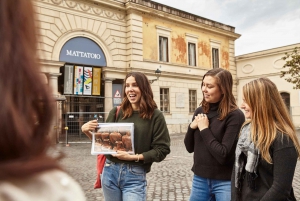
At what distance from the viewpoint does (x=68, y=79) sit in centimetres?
1590

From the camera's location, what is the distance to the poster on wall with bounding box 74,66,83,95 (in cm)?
1612

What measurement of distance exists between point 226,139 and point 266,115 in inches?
20.1

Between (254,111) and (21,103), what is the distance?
2022mm

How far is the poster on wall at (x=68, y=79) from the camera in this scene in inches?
622

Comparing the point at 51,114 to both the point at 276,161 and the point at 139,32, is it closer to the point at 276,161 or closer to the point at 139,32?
the point at 276,161

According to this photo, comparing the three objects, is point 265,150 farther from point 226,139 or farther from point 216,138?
point 216,138

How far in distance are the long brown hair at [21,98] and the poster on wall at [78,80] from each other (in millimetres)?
15958

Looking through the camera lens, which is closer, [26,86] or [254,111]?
[26,86]

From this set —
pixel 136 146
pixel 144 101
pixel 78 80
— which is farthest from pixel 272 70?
pixel 136 146

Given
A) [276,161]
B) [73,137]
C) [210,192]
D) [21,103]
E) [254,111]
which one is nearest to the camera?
[21,103]

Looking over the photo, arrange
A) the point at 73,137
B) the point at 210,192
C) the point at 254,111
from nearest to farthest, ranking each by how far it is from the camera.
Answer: the point at 254,111, the point at 210,192, the point at 73,137

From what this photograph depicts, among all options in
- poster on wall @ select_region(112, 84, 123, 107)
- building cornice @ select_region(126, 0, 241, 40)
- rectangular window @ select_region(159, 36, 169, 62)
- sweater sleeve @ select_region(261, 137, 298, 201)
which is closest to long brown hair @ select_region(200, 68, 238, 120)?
sweater sleeve @ select_region(261, 137, 298, 201)

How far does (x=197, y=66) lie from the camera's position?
22.4 metres

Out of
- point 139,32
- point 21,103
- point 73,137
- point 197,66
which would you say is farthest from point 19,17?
point 197,66
